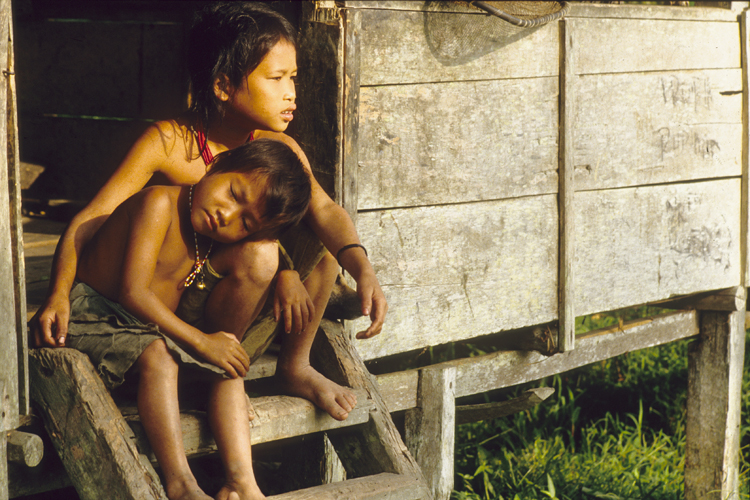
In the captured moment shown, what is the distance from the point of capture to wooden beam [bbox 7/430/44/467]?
179 cm

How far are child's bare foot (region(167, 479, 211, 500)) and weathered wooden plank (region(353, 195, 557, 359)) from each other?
0.98 m

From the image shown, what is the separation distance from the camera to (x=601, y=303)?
3295 mm

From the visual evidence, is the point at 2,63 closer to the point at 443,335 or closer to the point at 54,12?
the point at 443,335

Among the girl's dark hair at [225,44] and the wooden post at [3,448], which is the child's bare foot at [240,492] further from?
the girl's dark hair at [225,44]

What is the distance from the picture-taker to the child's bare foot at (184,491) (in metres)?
1.73

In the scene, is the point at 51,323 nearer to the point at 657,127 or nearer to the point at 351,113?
the point at 351,113

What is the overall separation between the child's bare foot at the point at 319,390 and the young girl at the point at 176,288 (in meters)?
0.25

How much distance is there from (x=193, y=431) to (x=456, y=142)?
1349 mm

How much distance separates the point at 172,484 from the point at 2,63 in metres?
0.99

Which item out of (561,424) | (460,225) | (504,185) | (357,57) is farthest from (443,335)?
(561,424)

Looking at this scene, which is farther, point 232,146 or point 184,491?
point 232,146

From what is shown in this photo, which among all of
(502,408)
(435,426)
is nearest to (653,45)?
(502,408)

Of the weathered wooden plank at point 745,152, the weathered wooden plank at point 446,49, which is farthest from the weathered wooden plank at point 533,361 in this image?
Result: the weathered wooden plank at point 446,49

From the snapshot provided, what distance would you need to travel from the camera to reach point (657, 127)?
131 inches
